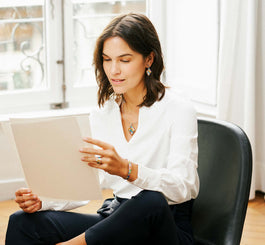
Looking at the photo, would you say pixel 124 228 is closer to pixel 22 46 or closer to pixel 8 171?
pixel 8 171

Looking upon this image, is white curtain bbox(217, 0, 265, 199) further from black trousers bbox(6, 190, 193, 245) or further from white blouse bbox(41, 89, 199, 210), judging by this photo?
black trousers bbox(6, 190, 193, 245)

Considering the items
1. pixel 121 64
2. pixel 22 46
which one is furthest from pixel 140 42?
pixel 22 46

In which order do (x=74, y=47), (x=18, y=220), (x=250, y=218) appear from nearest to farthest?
(x=18, y=220)
(x=250, y=218)
(x=74, y=47)

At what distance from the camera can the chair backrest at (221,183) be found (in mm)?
1493

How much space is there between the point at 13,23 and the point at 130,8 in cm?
82

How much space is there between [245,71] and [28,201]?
1820mm

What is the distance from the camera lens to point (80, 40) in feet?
A: 11.1

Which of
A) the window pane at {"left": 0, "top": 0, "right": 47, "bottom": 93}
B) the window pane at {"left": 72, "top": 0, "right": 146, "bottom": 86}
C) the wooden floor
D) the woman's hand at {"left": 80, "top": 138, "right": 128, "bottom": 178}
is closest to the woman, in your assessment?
the woman's hand at {"left": 80, "top": 138, "right": 128, "bottom": 178}

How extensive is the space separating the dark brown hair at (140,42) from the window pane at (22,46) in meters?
1.55

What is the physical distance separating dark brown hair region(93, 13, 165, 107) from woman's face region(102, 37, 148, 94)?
0.02m

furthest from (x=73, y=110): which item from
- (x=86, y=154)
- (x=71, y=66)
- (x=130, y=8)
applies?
(x=86, y=154)

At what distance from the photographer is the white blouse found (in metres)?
1.50

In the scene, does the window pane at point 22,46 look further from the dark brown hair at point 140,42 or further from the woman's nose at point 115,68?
A: the woman's nose at point 115,68

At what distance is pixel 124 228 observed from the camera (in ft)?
4.63
